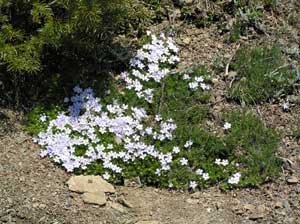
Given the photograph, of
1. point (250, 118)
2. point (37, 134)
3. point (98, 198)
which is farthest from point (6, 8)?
point (250, 118)

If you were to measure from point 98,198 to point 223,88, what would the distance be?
1547 millimetres

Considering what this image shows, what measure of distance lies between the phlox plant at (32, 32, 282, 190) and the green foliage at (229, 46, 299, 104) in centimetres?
30

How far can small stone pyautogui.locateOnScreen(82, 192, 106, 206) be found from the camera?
5.09 meters

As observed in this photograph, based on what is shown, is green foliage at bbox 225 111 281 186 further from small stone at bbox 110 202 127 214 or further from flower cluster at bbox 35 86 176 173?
small stone at bbox 110 202 127 214

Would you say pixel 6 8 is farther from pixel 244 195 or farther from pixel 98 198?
pixel 244 195

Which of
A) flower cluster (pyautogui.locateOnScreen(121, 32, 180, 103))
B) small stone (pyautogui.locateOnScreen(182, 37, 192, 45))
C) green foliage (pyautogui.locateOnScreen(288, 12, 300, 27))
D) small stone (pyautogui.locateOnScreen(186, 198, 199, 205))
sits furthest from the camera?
green foliage (pyautogui.locateOnScreen(288, 12, 300, 27))

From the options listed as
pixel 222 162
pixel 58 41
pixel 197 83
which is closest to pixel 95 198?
pixel 222 162

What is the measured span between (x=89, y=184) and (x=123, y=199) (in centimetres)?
27

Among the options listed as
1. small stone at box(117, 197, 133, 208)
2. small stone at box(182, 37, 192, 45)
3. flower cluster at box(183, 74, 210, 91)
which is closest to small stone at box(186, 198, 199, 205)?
small stone at box(117, 197, 133, 208)

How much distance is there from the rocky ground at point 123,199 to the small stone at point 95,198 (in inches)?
0.9

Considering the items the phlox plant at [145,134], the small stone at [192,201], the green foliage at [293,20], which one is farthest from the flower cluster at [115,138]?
the green foliage at [293,20]

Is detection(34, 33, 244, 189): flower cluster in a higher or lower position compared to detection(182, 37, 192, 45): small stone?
lower

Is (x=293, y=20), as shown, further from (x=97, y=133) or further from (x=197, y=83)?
(x=97, y=133)

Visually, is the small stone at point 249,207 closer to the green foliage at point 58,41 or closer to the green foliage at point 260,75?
the green foliage at point 260,75
